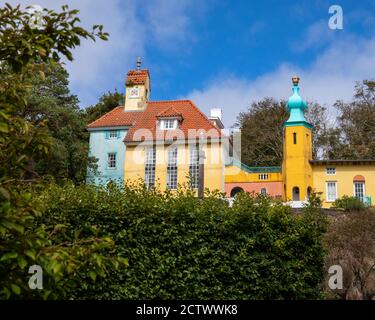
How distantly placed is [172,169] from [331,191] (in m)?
13.3

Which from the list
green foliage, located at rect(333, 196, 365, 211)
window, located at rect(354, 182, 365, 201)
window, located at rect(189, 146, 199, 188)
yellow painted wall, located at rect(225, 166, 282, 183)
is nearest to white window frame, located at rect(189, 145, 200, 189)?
window, located at rect(189, 146, 199, 188)

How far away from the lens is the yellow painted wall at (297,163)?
4097 cm

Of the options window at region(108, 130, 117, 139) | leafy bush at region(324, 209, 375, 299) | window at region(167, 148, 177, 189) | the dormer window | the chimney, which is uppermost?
the chimney

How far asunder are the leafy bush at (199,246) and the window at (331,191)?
100 feet

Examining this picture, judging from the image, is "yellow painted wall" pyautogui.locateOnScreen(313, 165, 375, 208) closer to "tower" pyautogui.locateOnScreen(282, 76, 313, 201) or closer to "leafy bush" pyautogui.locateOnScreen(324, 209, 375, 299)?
"tower" pyautogui.locateOnScreen(282, 76, 313, 201)

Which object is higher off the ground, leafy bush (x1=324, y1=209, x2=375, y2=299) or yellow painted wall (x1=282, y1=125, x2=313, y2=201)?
yellow painted wall (x1=282, y1=125, x2=313, y2=201)

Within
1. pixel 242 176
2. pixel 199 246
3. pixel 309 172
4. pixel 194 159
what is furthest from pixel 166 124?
pixel 199 246

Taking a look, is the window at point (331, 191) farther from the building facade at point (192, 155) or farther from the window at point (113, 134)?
the window at point (113, 134)

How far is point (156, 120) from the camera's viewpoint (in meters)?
39.1

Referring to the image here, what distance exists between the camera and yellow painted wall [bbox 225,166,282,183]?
43.6 m

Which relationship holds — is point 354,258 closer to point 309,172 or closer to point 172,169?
point 172,169

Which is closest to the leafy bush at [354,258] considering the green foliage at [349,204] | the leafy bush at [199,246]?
the leafy bush at [199,246]

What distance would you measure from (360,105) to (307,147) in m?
11.8

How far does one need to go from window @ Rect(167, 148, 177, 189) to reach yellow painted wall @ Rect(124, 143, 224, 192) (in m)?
0.24
